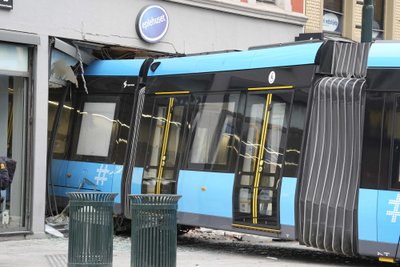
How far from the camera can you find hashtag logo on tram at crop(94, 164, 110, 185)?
14523mm

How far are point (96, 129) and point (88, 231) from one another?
537 centimetres

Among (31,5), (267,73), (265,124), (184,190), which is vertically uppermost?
(31,5)

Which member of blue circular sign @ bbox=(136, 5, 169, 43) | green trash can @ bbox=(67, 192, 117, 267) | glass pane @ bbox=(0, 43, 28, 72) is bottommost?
green trash can @ bbox=(67, 192, 117, 267)

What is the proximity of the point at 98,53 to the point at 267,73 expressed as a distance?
5.19m

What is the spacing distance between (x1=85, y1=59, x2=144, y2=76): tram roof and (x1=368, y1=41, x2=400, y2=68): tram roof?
4.90 metres

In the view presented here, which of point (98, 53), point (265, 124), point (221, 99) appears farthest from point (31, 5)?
point (265, 124)

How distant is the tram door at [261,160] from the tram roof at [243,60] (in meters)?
0.49

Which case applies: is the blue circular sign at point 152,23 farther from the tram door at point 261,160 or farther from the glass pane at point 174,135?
the tram door at point 261,160

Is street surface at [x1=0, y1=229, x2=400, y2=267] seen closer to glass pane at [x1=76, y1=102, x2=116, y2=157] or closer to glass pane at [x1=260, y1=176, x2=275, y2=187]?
glass pane at [x1=260, y1=176, x2=275, y2=187]

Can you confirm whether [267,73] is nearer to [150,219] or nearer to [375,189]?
[375,189]

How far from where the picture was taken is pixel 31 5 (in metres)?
14.2

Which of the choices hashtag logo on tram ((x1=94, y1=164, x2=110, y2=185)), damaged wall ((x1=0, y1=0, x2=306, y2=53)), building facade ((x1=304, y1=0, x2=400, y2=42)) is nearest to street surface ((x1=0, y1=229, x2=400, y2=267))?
hashtag logo on tram ((x1=94, y1=164, x2=110, y2=185))

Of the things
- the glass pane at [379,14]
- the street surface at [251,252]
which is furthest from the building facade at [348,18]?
the street surface at [251,252]

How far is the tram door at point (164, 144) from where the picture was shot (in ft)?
44.1
